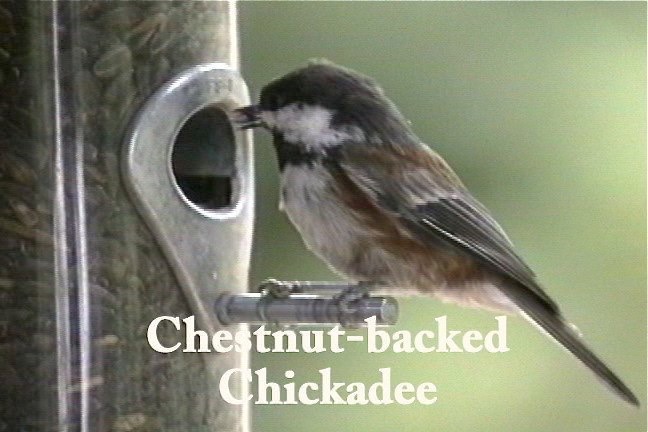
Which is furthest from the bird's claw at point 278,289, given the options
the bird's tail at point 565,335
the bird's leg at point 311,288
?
the bird's tail at point 565,335

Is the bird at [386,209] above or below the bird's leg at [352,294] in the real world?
above

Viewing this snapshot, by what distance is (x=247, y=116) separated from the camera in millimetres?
602

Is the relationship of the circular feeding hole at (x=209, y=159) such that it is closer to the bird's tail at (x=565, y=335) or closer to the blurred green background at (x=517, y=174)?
the blurred green background at (x=517, y=174)

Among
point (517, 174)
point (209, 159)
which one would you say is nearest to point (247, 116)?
point (209, 159)

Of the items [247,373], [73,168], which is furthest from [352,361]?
[73,168]

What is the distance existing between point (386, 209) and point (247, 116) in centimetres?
9

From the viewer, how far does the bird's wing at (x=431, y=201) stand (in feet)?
1.88

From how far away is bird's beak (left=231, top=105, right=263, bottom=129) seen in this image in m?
0.60

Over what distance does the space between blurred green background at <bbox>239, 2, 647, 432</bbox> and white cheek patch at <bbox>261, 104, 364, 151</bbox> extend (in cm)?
2

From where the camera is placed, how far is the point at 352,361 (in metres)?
0.60

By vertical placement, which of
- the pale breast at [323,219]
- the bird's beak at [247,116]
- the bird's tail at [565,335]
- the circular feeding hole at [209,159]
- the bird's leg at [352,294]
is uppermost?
the bird's beak at [247,116]

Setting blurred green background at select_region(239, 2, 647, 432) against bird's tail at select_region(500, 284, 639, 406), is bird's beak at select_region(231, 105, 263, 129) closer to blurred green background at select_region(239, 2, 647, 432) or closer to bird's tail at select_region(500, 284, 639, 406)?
blurred green background at select_region(239, 2, 647, 432)

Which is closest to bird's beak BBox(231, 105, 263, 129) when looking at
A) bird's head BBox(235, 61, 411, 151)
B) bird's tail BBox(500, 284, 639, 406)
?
bird's head BBox(235, 61, 411, 151)

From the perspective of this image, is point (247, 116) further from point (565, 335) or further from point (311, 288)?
point (565, 335)
